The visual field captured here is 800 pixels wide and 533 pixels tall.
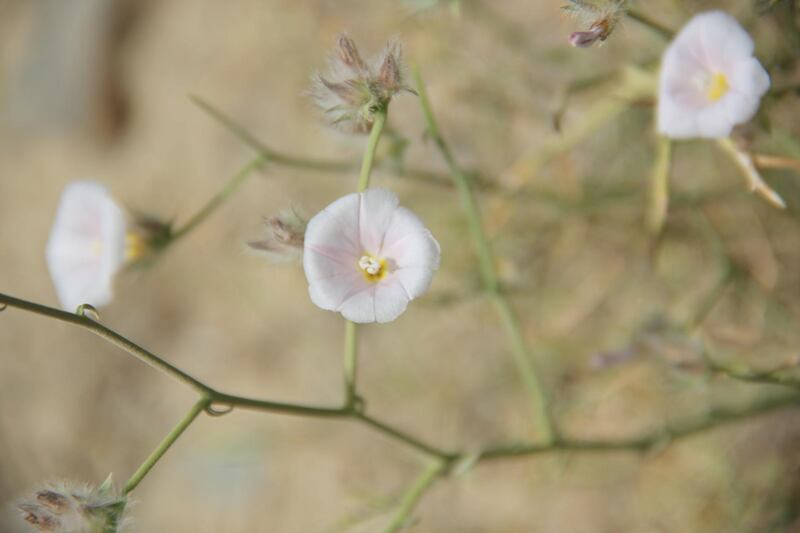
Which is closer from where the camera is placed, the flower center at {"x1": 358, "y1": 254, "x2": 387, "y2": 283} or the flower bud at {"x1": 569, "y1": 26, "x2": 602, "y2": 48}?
the flower bud at {"x1": 569, "y1": 26, "x2": 602, "y2": 48}

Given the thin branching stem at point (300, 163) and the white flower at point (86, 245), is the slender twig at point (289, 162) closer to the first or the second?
the thin branching stem at point (300, 163)

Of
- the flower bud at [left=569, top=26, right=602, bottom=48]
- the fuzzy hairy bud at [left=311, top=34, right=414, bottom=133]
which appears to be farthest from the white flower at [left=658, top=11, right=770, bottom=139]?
the fuzzy hairy bud at [left=311, top=34, right=414, bottom=133]

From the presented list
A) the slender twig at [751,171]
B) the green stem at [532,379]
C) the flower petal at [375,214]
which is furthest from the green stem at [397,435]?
the slender twig at [751,171]

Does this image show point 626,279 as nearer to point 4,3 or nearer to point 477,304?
point 477,304

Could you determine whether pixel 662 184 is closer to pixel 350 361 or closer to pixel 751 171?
pixel 751 171

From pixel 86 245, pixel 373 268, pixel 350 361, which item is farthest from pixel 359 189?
pixel 86 245

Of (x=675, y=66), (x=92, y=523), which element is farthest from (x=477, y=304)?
(x=92, y=523)

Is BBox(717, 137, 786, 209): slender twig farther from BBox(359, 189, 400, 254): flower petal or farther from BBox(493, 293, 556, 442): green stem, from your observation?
BBox(359, 189, 400, 254): flower petal
